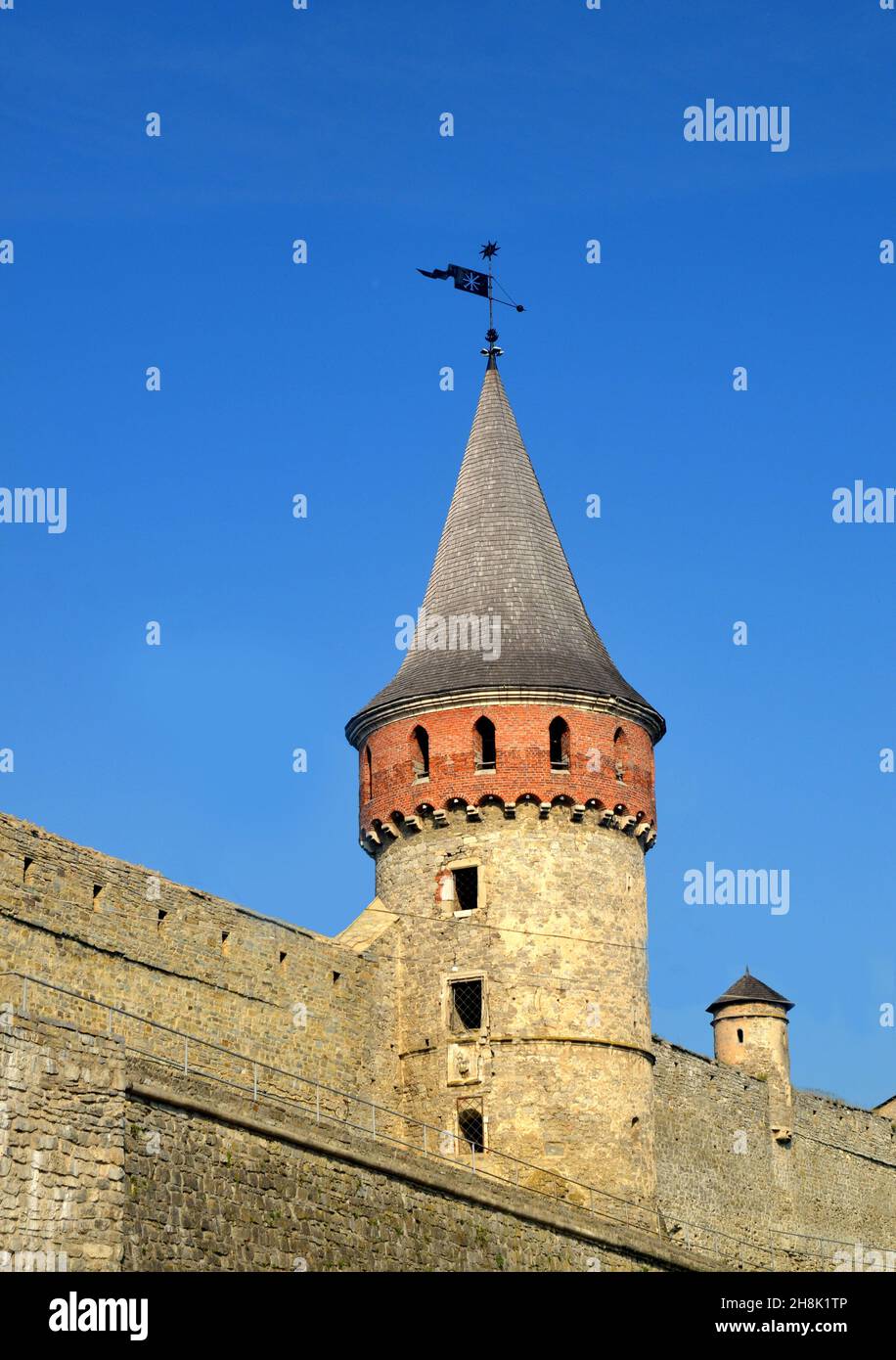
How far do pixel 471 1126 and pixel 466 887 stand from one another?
12.2 feet

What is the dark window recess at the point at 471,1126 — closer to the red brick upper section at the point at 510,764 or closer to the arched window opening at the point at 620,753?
the red brick upper section at the point at 510,764

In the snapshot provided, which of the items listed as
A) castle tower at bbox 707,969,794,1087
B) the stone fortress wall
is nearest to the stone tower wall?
the stone fortress wall

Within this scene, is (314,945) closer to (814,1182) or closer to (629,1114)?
(629,1114)

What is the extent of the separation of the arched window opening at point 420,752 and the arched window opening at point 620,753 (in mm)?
3034

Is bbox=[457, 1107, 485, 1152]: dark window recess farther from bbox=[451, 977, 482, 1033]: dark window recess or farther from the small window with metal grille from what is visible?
the small window with metal grille

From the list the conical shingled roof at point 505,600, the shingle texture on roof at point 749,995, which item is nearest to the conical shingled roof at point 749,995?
the shingle texture on roof at point 749,995

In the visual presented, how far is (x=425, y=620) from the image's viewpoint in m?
37.7

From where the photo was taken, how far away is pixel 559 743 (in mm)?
35844

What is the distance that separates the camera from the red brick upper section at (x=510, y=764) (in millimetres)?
35094

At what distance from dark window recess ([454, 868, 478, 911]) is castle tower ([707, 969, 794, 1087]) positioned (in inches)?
482

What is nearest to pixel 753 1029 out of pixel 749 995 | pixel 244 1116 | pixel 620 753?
pixel 749 995

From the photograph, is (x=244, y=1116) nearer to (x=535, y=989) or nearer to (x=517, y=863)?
(x=535, y=989)

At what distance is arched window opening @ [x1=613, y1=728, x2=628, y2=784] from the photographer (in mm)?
36125

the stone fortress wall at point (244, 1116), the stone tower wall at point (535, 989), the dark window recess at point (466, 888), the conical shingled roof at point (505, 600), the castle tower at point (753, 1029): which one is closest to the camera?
the stone fortress wall at point (244, 1116)
